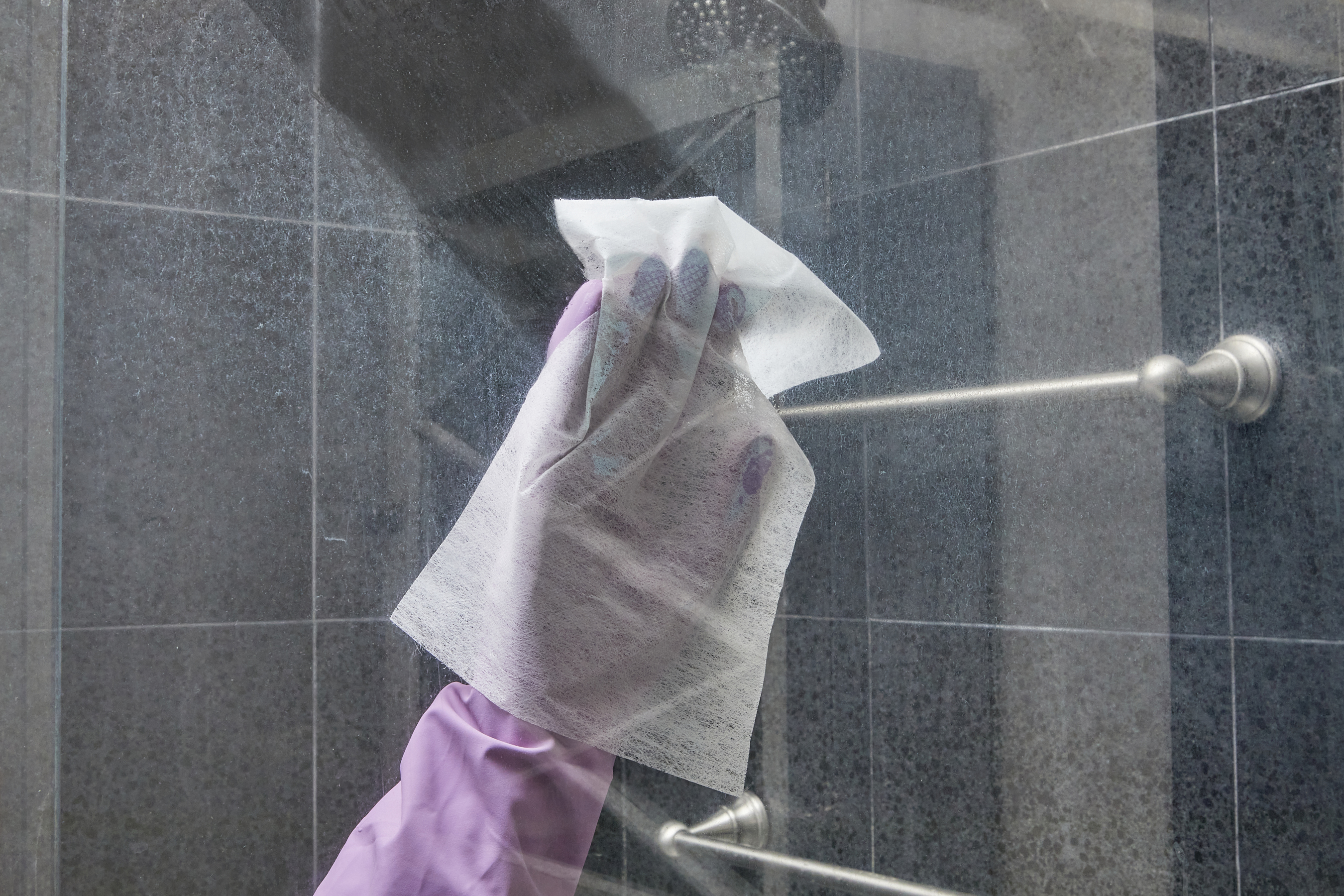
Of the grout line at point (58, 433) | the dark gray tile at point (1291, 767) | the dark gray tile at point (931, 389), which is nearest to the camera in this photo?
the dark gray tile at point (1291, 767)

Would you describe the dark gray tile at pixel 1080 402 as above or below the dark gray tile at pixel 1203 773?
above

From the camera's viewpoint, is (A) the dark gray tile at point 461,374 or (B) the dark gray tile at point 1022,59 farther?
(A) the dark gray tile at point 461,374

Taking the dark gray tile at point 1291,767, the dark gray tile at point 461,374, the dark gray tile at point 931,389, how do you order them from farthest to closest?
the dark gray tile at point 461,374 → the dark gray tile at point 931,389 → the dark gray tile at point 1291,767

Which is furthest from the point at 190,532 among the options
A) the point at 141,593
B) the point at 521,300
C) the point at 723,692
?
the point at 723,692

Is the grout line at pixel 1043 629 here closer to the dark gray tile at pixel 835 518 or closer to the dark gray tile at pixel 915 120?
the dark gray tile at pixel 835 518

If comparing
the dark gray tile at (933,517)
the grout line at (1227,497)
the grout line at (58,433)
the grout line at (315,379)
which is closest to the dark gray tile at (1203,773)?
the grout line at (1227,497)

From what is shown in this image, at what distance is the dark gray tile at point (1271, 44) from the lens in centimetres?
61

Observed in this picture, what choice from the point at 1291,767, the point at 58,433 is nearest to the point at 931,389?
the point at 1291,767

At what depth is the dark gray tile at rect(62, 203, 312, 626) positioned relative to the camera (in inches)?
33.6

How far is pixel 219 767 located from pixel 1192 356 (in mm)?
730

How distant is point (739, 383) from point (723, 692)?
0.64 feet

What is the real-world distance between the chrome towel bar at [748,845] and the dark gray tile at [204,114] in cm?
54

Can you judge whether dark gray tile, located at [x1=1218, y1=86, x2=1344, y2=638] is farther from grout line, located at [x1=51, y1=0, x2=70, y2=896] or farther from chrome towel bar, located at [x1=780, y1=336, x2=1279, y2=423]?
grout line, located at [x1=51, y1=0, x2=70, y2=896]

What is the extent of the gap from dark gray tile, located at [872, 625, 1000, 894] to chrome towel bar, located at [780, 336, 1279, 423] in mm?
142
